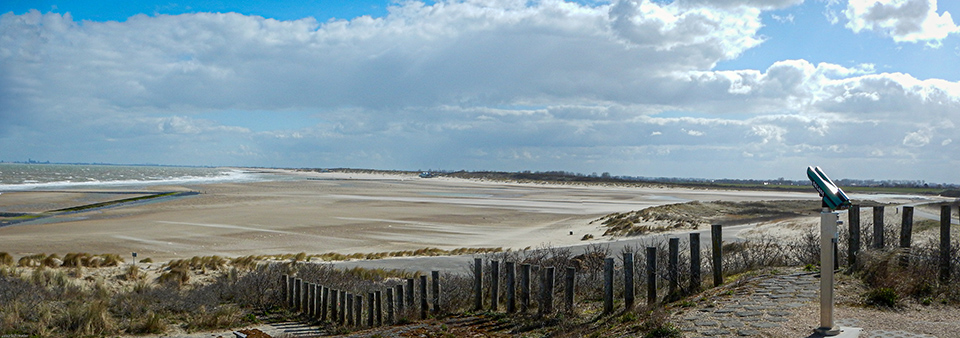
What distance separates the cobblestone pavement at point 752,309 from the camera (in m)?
7.36

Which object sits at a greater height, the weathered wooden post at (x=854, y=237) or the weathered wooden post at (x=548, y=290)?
the weathered wooden post at (x=854, y=237)

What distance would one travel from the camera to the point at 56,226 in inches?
1347

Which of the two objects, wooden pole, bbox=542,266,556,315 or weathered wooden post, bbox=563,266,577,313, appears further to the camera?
wooden pole, bbox=542,266,556,315

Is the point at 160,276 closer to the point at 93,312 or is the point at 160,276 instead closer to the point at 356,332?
the point at 93,312

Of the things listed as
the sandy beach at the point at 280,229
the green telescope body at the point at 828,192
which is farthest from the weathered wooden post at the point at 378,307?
the sandy beach at the point at 280,229

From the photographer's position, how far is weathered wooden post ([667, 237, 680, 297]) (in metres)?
9.27

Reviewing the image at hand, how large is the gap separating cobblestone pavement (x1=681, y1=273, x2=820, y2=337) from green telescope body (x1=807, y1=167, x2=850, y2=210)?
169 centimetres

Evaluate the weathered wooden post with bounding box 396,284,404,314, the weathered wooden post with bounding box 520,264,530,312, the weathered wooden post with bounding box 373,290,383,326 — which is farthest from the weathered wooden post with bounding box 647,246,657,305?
the weathered wooden post with bounding box 373,290,383,326

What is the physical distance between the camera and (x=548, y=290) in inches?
388

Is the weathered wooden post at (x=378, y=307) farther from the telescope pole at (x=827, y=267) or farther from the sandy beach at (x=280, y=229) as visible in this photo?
the sandy beach at (x=280, y=229)

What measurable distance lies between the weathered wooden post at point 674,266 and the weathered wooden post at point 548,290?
1.69 meters

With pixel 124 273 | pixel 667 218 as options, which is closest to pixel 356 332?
pixel 124 273

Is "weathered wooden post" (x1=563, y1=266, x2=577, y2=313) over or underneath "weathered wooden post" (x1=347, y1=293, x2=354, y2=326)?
over

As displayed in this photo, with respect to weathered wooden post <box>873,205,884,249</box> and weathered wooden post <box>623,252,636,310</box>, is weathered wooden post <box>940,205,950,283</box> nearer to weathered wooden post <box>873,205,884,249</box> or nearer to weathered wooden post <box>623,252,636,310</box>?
weathered wooden post <box>873,205,884,249</box>
